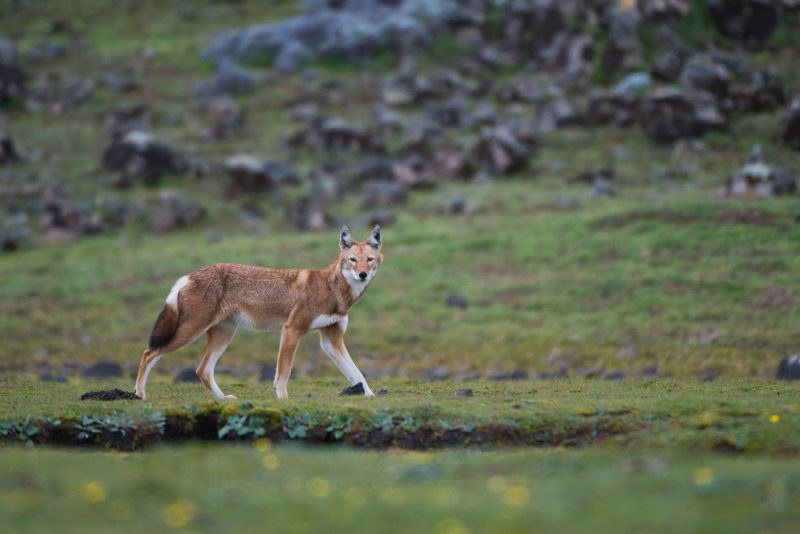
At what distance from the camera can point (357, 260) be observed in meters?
15.0

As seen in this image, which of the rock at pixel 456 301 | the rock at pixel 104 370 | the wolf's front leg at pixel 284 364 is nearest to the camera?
the wolf's front leg at pixel 284 364

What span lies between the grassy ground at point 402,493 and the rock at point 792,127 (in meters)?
31.0

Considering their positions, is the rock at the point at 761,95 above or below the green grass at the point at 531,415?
above

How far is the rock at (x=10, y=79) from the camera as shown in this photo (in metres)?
53.8

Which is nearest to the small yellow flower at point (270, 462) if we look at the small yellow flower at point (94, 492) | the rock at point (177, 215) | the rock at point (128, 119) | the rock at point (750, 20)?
the small yellow flower at point (94, 492)

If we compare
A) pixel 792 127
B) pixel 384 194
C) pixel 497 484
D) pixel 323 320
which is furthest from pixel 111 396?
pixel 792 127

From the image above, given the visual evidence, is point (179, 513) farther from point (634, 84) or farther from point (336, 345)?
point (634, 84)

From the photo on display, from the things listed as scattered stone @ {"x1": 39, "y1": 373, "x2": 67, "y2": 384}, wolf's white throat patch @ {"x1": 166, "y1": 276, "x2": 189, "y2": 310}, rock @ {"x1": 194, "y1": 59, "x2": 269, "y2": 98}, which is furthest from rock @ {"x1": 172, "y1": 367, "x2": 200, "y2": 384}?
rock @ {"x1": 194, "y1": 59, "x2": 269, "y2": 98}

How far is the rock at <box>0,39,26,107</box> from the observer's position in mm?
53812

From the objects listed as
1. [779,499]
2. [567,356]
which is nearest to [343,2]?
[567,356]

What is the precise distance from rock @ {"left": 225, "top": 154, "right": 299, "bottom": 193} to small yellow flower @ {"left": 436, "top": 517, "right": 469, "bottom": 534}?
111ft

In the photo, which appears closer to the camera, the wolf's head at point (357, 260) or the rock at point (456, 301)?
the wolf's head at point (357, 260)

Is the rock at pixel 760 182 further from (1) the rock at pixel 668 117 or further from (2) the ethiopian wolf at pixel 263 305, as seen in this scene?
(2) the ethiopian wolf at pixel 263 305

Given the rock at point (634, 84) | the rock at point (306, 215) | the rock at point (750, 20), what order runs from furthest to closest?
the rock at point (750, 20), the rock at point (634, 84), the rock at point (306, 215)
